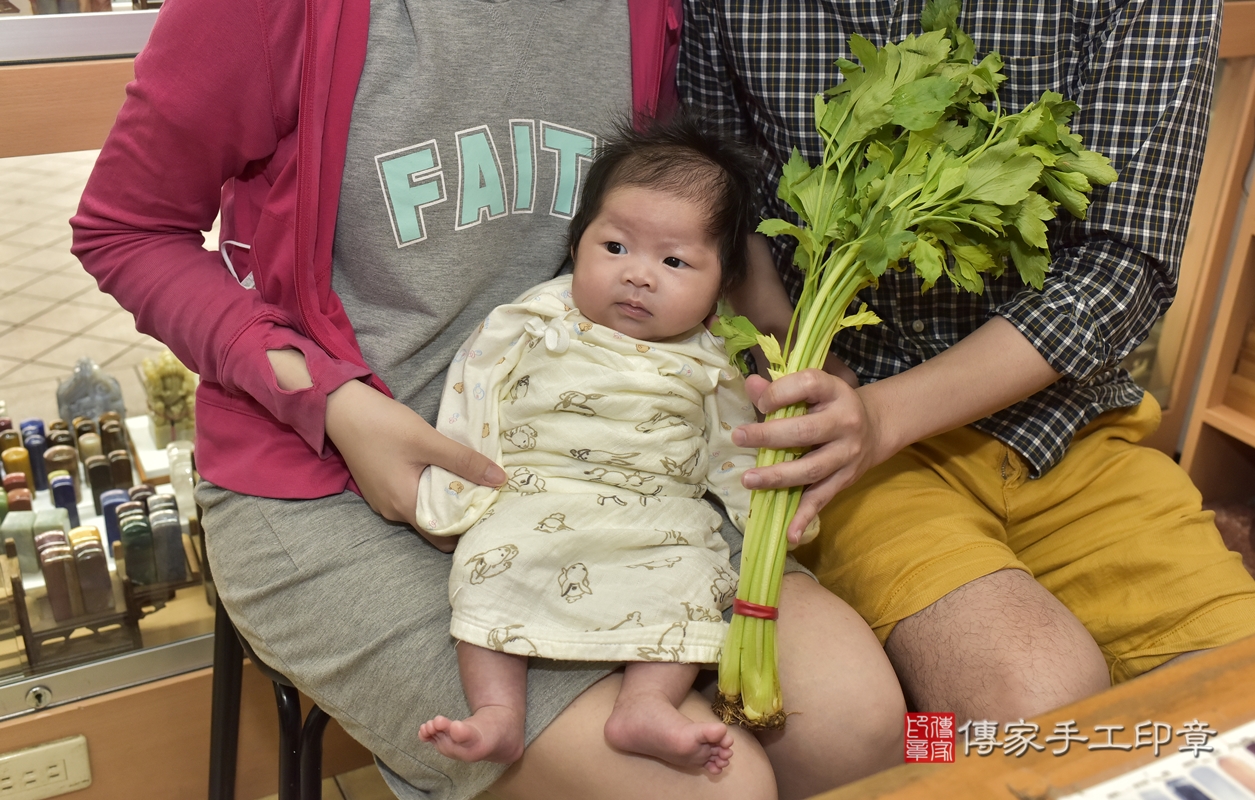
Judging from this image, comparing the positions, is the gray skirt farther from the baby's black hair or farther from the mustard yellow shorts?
the baby's black hair

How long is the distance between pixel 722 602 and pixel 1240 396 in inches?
74.8

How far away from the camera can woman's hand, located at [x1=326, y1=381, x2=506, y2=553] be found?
3.95 ft

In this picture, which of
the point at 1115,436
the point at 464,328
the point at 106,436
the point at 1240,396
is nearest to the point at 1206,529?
the point at 1115,436

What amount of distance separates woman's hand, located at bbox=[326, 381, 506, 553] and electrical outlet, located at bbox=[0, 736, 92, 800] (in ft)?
3.17

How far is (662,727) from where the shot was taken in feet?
3.41

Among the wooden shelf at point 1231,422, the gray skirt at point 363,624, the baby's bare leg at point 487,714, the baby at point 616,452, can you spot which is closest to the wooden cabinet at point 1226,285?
the wooden shelf at point 1231,422

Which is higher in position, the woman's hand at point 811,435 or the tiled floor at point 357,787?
the woman's hand at point 811,435

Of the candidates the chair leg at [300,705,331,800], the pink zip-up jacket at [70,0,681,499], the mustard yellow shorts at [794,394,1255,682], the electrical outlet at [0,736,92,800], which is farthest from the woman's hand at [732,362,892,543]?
the electrical outlet at [0,736,92,800]

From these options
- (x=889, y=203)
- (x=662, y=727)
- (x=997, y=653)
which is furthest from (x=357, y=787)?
(x=889, y=203)

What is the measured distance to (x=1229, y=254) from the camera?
2576 millimetres

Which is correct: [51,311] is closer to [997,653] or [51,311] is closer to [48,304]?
[48,304]

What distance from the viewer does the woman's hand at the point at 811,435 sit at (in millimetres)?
1142

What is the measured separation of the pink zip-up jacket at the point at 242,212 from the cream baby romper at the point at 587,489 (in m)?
0.17

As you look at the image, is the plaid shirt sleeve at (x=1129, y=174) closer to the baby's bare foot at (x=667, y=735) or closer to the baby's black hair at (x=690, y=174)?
the baby's black hair at (x=690, y=174)
